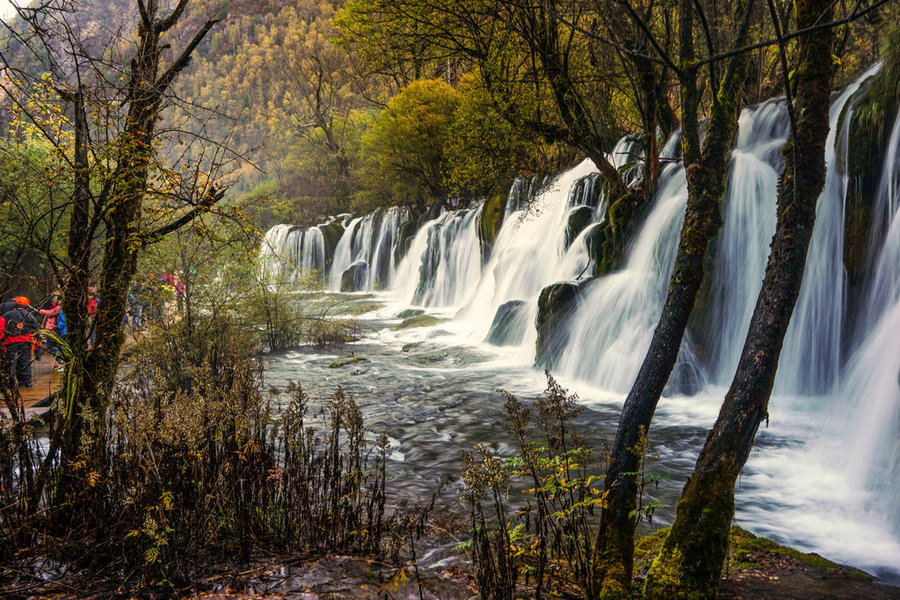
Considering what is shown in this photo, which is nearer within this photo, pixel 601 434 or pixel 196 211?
pixel 196 211

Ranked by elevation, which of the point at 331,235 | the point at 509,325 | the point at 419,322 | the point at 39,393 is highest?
the point at 331,235

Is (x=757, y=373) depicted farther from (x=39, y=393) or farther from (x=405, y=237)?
(x=405, y=237)

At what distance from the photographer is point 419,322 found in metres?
18.0

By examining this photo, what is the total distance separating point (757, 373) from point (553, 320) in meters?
8.81

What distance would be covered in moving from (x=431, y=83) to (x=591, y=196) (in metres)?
16.0

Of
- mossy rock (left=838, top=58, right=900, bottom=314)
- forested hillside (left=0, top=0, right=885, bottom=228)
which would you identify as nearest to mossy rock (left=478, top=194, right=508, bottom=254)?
forested hillside (left=0, top=0, right=885, bottom=228)

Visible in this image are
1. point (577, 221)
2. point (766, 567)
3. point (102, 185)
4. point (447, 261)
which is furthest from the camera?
point (447, 261)

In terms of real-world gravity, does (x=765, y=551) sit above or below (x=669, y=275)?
below

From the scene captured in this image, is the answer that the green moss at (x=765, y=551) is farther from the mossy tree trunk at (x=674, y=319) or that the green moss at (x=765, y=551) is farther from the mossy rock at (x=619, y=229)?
the mossy rock at (x=619, y=229)

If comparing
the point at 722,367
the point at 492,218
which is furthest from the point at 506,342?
the point at 492,218

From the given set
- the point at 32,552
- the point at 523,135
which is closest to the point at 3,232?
the point at 523,135

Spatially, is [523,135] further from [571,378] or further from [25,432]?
[25,432]

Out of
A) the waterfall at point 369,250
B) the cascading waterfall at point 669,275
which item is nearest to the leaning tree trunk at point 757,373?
the cascading waterfall at point 669,275

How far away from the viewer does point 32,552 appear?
3258mm
